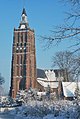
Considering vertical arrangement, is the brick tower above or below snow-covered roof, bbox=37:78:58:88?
above

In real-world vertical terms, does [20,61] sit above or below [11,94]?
above

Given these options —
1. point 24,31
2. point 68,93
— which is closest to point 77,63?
point 68,93

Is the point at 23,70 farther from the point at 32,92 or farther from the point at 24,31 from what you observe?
the point at 32,92

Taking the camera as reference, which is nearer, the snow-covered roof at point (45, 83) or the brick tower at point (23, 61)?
the brick tower at point (23, 61)

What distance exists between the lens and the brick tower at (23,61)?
357 feet

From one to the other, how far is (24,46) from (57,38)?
327ft

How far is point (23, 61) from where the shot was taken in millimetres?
110375

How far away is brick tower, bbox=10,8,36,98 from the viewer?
109m

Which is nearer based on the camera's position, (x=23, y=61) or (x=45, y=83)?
(x=23, y=61)

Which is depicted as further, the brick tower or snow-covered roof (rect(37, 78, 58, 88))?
snow-covered roof (rect(37, 78, 58, 88))

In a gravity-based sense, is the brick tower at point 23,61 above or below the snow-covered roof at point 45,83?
above

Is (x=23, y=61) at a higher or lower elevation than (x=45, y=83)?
higher

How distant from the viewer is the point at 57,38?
40.6 ft

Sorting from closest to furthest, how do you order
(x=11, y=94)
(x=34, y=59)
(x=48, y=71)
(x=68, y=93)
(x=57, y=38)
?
(x=57, y=38), (x=68, y=93), (x=11, y=94), (x=34, y=59), (x=48, y=71)
